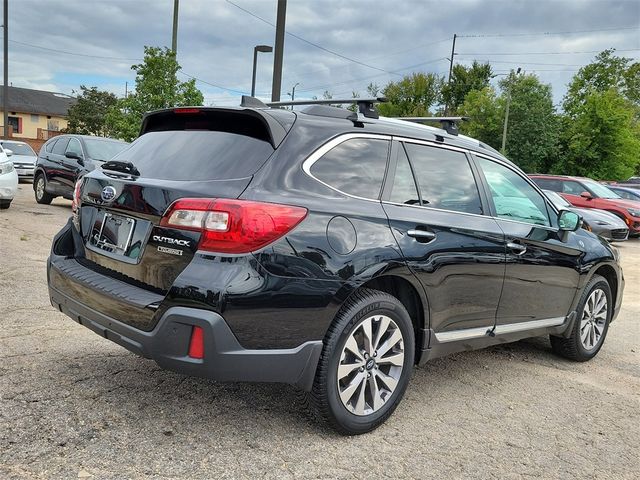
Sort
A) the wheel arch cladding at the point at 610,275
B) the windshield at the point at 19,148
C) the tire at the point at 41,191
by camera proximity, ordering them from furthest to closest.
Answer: the windshield at the point at 19,148 → the tire at the point at 41,191 → the wheel arch cladding at the point at 610,275

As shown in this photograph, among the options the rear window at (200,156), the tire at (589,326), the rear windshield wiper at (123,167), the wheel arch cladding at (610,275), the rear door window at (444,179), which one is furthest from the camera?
the wheel arch cladding at (610,275)

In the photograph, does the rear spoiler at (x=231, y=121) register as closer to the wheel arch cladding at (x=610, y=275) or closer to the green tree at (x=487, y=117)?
the wheel arch cladding at (x=610, y=275)

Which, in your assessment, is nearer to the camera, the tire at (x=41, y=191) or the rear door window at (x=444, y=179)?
the rear door window at (x=444, y=179)

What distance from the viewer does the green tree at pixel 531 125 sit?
37.7 m

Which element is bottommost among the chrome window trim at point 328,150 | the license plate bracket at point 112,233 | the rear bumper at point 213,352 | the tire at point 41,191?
the tire at point 41,191

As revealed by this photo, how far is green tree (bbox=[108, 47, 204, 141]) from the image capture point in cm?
1719

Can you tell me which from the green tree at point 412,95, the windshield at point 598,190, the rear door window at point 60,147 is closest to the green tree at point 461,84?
the green tree at point 412,95

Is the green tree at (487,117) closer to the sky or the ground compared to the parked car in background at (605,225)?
closer to the sky

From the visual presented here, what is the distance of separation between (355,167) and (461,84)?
53831 millimetres

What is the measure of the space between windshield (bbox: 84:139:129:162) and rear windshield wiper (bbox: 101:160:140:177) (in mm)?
8913

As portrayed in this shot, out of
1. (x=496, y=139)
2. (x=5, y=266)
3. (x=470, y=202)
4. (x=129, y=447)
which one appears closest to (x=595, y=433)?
(x=470, y=202)

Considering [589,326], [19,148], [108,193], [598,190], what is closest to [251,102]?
[108,193]

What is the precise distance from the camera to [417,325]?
3447 mm

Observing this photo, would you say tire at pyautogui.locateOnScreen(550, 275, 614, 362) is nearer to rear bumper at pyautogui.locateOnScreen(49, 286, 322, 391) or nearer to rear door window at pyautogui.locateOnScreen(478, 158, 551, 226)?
rear door window at pyautogui.locateOnScreen(478, 158, 551, 226)
